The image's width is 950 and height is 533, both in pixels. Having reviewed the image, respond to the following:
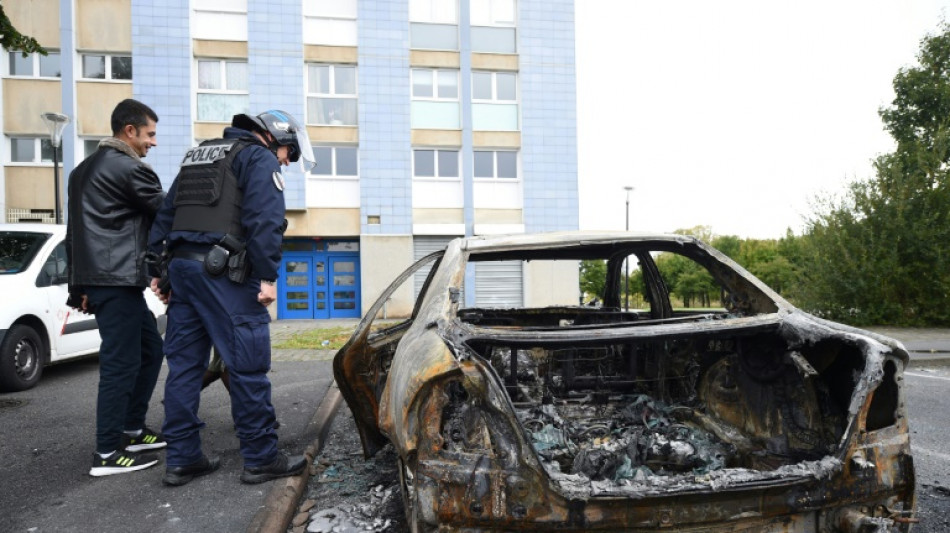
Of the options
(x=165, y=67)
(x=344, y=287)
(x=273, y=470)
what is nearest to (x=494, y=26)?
(x=344, y=287)

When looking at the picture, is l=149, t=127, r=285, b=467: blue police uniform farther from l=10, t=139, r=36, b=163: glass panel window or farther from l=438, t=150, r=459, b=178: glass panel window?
l=10, t=139, r=36, b=163: glass panel window

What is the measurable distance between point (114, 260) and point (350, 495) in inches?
77.4

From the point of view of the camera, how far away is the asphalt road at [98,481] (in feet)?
8.19

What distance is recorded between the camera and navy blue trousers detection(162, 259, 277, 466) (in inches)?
109

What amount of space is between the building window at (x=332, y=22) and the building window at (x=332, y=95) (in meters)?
0.84

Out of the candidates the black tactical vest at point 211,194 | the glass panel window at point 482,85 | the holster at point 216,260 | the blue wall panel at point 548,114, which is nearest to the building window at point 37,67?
the glass panel window at point 482,85

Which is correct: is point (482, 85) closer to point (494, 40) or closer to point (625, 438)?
point (494, 40)

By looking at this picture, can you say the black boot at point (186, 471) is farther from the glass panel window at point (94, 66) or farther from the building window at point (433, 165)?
the glass panel window at point (94, 66)

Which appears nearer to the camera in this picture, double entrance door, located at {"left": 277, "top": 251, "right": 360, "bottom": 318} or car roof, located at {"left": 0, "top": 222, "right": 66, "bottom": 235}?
car roof, located at {"left": 0, "top": 222, "right": 66, "bottom": 235}

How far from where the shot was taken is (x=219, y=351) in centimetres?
279

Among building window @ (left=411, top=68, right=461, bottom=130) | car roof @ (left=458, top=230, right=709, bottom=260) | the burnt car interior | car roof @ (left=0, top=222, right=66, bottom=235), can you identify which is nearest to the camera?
the burnt car interior

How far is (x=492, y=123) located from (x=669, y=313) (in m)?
15.3

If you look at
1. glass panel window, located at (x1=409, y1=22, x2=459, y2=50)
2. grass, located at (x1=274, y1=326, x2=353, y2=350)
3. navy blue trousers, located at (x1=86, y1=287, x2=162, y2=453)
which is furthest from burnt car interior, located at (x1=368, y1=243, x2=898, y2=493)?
glass panel window, located at (x1=409, y1=22, x2=459, y2=50)

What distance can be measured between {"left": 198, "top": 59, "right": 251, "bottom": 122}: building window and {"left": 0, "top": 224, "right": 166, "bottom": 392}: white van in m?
12.0
